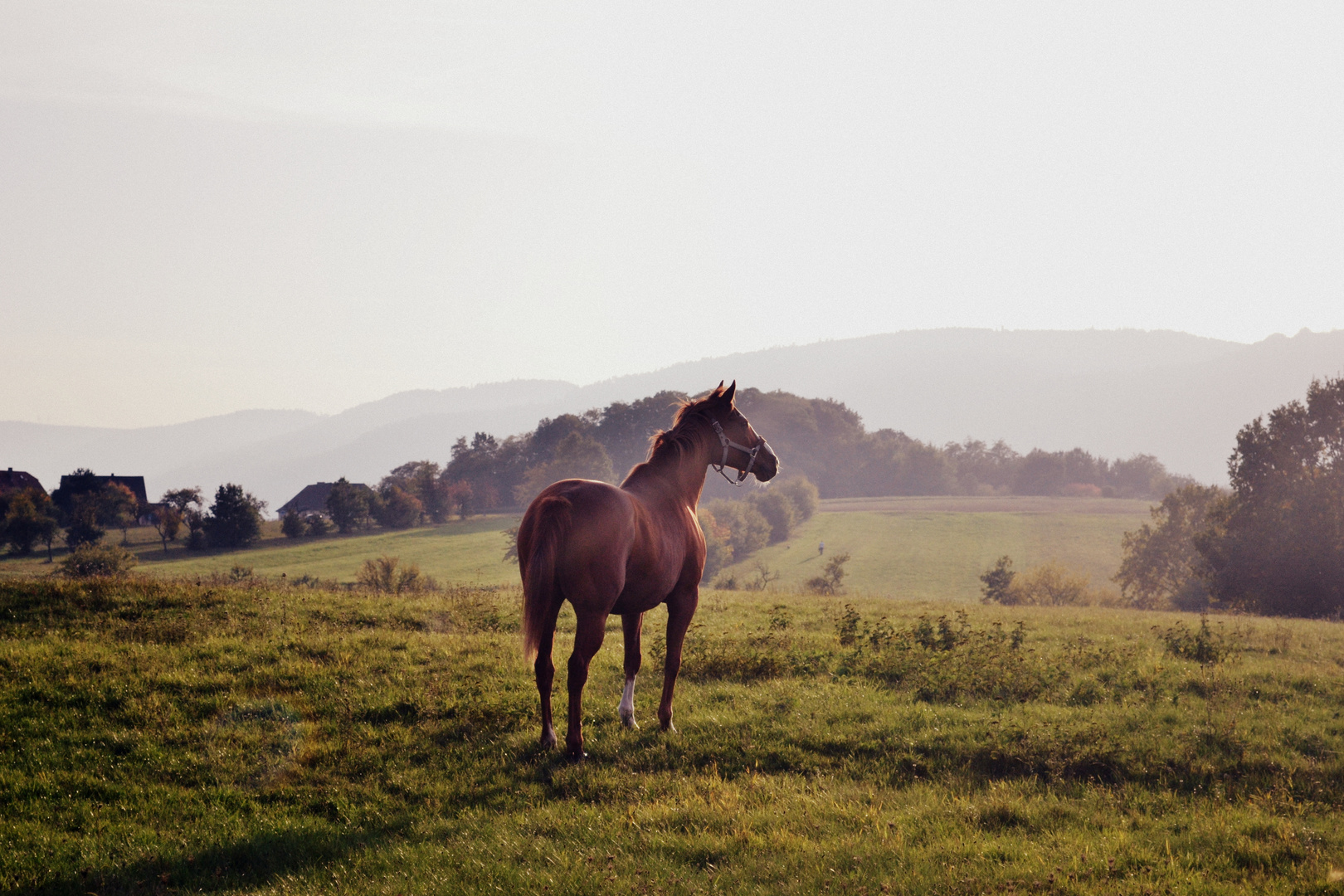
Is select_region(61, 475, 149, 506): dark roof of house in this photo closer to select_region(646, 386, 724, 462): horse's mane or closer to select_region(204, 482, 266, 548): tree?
select_region(204, 482, 266, 548): tree

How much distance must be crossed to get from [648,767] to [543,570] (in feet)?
8.03

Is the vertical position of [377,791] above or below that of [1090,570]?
above

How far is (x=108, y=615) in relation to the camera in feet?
43.6

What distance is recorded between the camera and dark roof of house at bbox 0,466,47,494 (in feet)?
211

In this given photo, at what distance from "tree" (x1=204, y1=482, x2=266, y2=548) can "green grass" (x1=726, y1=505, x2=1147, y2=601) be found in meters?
41.3

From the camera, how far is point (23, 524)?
5381 cm

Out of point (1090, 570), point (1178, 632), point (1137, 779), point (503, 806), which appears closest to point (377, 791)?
point (503, 806)

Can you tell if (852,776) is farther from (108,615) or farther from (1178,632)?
(108,615)

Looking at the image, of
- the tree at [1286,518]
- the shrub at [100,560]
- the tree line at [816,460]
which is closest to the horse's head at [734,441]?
the tree at [1286,518]

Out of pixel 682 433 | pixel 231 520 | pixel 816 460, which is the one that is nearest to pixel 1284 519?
pixel 682 433

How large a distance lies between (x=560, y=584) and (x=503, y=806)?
210 cm

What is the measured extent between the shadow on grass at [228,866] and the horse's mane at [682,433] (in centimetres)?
503

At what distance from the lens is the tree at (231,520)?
60.8 meters

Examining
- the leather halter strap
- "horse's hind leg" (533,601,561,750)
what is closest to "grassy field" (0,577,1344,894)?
"horse's hind leg" (533,601,561,750)
